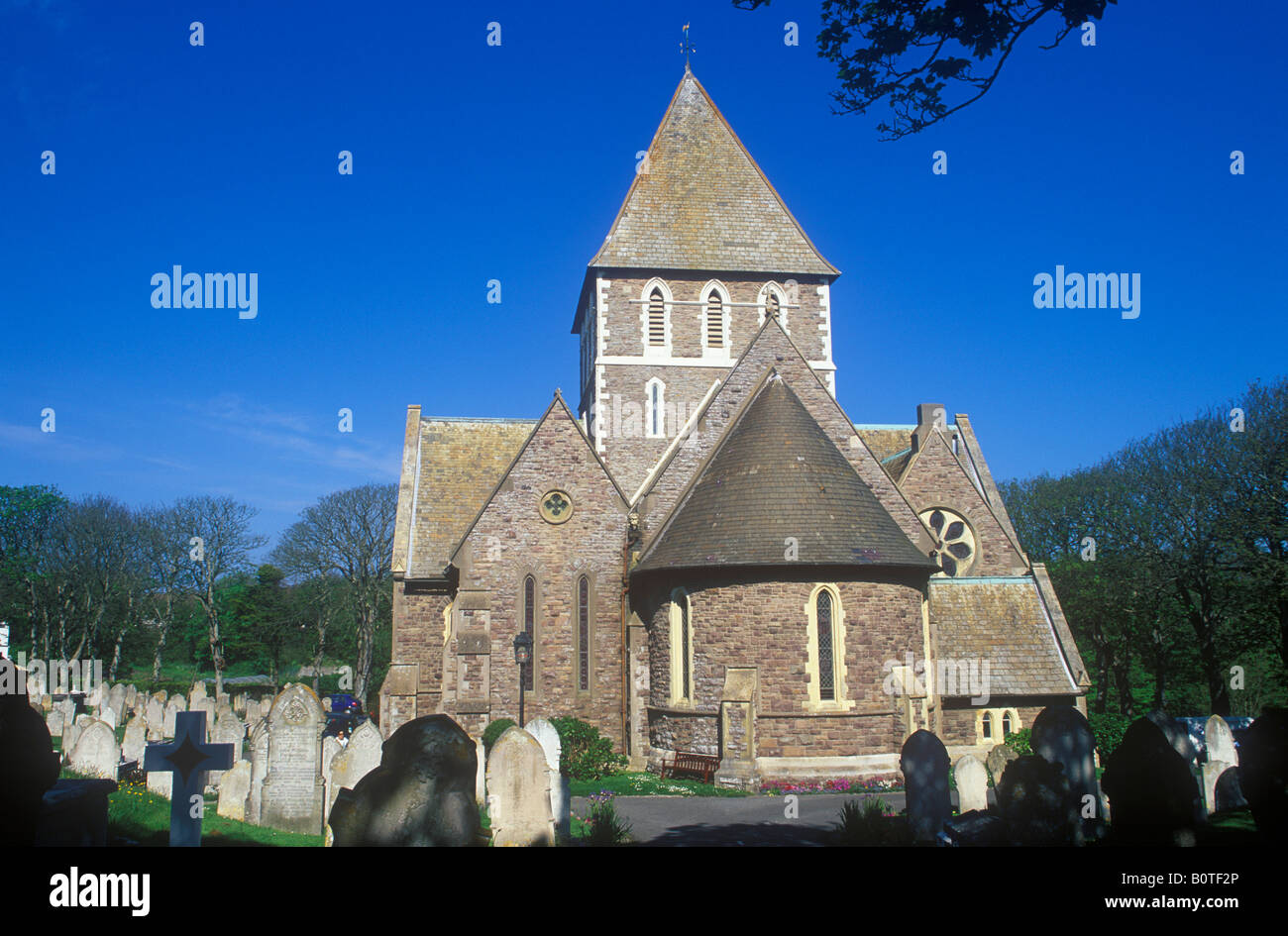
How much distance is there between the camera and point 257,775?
14.4m

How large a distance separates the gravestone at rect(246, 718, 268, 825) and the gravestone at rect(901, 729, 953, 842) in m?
9.78

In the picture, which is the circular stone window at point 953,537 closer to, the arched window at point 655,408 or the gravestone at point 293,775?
the arched window at point 655,408

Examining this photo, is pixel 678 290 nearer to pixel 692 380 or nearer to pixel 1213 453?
pixel 692 380

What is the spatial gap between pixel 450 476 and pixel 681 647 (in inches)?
385

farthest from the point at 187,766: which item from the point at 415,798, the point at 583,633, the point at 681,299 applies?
the point at 681,299

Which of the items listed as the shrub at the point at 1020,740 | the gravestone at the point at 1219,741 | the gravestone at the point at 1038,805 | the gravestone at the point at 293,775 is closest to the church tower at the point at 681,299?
the shrub at the point at 1020,740

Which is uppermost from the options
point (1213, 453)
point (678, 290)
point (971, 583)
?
point (678, 290)

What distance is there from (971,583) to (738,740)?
8.60 m

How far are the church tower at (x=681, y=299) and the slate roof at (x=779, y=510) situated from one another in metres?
5.28

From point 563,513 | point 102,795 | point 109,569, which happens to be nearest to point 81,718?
point 563,513

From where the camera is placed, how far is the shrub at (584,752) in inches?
→ 759

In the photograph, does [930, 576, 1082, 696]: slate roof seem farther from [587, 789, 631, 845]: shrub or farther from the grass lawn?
[587, 789, 631, 845]: shrub

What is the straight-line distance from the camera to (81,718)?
22047 millimetres

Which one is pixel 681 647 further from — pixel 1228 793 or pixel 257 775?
pixel 1228 793
